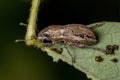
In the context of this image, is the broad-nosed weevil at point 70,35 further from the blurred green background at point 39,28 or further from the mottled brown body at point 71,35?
the blurred green background at point 39,28

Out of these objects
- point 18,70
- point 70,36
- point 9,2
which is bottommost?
point 18,70

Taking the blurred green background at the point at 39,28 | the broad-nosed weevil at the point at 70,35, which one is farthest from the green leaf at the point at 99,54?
the blurred green background at the point at 39,28

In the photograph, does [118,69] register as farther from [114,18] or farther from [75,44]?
[114,18]

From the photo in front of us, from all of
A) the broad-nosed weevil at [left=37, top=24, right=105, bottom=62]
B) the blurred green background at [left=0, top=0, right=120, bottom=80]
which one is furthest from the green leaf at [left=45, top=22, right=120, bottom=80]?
the blurred green background at [left=0, top=0, right=120, bottom=80]

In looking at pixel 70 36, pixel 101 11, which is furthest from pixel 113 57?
pixel 101 11

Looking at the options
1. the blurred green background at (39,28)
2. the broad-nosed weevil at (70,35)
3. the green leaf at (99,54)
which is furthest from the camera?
the blurred green background at (39,28)

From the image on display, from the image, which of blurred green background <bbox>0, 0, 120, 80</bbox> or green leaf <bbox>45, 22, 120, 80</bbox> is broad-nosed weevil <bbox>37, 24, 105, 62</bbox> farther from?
blurred green background <bbox>0, 0, 120, 80</bbox>
